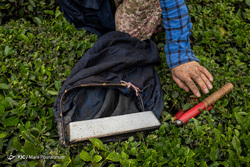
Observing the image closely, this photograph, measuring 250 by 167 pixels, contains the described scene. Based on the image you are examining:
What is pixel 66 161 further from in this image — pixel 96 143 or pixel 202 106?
pixel 202 106

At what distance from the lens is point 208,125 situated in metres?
1.83

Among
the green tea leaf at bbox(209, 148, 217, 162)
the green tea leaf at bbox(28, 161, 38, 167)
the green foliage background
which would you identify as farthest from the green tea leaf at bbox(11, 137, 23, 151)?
the green tea leaf at bbox(209, 148, 217, 162)

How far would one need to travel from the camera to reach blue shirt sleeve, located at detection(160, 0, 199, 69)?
6.54ft

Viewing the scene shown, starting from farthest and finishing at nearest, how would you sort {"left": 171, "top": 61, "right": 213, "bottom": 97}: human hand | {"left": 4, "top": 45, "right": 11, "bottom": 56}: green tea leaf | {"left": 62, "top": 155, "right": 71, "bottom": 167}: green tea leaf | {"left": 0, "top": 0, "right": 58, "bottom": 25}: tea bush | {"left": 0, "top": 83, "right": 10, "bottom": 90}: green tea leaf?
1. {"left": 0, "top": 0, "right": 58, "bottom": 25}: tea bush
2. {"left": 4, "top": 45, "right": 11, "bottom": 56}: green tea leaf
3. {"left": 171, "top": 61, "right": 213, "bottom": 97}: human hand
4. {"left": 0, "top": 83, "right": 10, "bottom": 90}: green tea leaf
5. {"left": 62, "top": 155, "right": 71, "bottom": 167}: green tea leaf

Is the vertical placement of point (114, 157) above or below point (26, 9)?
below

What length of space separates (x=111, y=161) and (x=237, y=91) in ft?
5.21

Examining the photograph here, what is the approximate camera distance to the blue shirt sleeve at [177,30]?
1.99 meters

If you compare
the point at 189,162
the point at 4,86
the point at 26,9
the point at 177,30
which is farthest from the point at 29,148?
the point at 26,9

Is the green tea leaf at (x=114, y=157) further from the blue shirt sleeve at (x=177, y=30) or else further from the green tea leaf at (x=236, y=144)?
the blue shirt sleeve at (x=177, y=30)

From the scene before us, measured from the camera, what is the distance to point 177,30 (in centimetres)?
207

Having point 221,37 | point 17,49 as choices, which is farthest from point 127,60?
point 221,37

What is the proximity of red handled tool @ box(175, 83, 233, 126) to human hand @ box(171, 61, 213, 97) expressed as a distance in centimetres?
10

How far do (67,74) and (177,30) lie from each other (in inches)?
46.1

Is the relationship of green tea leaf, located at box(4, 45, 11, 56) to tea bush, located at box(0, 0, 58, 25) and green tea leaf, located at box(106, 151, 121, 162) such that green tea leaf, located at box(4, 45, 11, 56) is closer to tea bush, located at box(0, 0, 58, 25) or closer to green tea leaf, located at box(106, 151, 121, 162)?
tea bush, located at box(0, 0, 58, 25)
